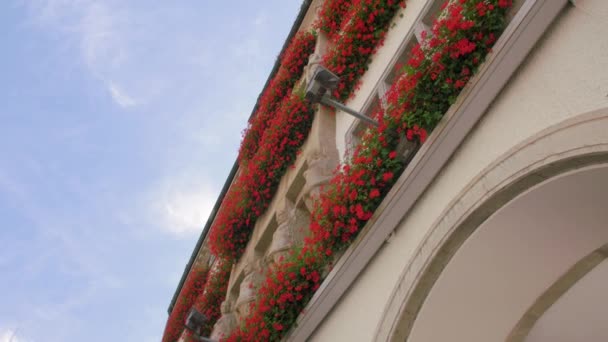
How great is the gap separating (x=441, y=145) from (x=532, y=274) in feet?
4.14

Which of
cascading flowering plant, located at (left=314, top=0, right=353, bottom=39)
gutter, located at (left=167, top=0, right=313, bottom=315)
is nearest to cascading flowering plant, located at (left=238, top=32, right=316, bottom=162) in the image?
gutter, located at (left=167, top=0, right=313, bottom=315)

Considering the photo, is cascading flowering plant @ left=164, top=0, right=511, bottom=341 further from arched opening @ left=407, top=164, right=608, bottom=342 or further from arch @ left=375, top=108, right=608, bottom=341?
arched opening @ left=407, top=164, right=608, bottom=342

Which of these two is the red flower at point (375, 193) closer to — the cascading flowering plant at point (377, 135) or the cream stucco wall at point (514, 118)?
the cascading flowering plant at point (377, 135)

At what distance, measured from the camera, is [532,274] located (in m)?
4.20

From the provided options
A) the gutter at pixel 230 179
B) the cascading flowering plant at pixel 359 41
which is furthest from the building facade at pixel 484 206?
the gutter at pixel 230 179

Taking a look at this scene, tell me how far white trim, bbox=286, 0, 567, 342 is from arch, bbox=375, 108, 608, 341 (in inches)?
20.5

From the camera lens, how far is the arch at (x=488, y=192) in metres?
3.21

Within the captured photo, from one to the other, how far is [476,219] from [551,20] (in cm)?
153

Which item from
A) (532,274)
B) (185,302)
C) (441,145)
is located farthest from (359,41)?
(185,302)

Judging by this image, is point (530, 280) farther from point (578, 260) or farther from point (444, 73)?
point (444, 73)

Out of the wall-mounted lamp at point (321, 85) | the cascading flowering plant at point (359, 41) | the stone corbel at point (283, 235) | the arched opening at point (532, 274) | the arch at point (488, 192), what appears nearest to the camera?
the arch at point (488, 192)

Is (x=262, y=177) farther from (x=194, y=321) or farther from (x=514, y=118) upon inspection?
(x=514, y=118)

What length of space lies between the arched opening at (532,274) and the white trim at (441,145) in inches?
32.5

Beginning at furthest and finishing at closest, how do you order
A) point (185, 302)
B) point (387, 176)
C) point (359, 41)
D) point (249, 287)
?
1. point (185, 302)
2. point (249, 287)
3. point (359, 41)
4. point (387, 176)
